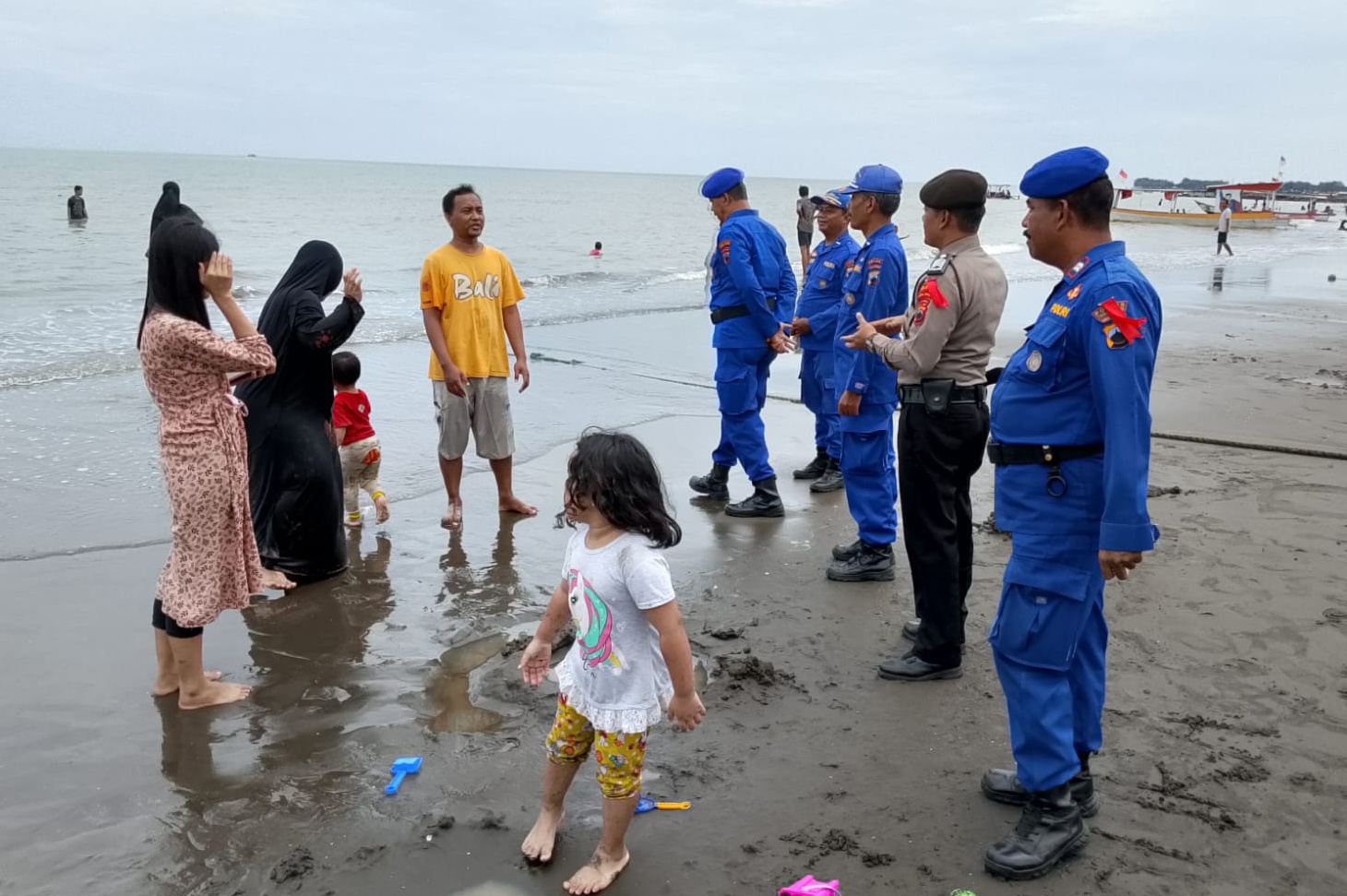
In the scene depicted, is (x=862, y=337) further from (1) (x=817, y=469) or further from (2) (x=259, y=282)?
(2) (x=259, y=282)

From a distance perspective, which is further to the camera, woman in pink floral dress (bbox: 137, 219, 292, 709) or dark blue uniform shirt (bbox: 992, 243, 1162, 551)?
woman in pink floral dress (bbox: 137, 219, 292, 709)

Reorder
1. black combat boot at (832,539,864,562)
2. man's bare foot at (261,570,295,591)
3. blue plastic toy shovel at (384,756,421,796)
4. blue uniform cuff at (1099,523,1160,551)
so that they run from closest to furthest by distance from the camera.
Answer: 1. blue uniform cuff at (1099,523,1160,551)
2. blue plastic toy shovel at (384,756,421,796)
3. man's bare foot at (261,570,295,591)
4. black combat boot at (832,539,864,562)

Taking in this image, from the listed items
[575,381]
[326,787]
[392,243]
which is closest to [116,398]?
[575,381]

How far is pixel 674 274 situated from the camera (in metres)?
28.3

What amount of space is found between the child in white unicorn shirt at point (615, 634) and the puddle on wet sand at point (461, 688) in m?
1.02

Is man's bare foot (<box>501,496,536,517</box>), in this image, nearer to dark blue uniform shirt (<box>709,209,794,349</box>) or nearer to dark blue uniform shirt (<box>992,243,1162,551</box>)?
dark blue uniform shirt (<box>709,209,794,349</box>)

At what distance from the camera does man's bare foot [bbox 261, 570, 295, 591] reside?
5.21 metres

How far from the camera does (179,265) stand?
12.6 feet

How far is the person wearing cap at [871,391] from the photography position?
5.09 m

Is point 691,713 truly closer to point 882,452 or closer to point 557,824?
point 557,824

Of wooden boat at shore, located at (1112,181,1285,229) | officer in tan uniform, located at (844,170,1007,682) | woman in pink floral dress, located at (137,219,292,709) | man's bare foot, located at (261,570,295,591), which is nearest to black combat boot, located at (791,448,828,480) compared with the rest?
officer in tan uniform, located at (844,170,1007,682)

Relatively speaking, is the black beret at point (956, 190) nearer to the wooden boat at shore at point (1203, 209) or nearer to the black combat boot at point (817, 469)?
the black combat boot at point (817, 469)

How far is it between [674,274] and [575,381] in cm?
1753

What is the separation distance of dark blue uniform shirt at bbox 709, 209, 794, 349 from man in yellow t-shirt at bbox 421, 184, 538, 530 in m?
1.30
